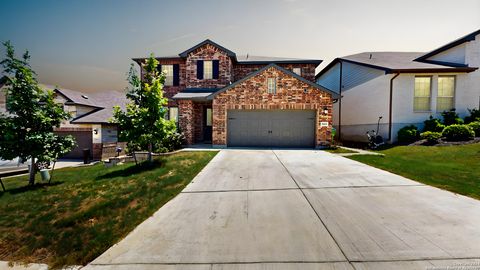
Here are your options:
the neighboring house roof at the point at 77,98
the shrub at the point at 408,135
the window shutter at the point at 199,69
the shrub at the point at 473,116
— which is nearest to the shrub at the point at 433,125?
the shrub at the point at 408,135

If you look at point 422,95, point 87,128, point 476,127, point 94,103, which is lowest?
point 87,128

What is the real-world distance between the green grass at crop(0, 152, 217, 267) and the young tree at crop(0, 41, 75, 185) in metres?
1.30

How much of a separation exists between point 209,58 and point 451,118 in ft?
61.8

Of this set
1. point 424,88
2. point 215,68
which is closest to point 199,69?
point 215,68

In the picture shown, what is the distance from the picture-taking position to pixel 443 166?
778 centimetres

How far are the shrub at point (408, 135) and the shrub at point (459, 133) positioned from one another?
1.50m

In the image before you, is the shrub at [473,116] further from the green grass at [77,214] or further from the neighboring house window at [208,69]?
the neighboring house window at [208,69]

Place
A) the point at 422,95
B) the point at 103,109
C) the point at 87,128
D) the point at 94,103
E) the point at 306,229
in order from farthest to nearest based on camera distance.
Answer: the point at 94,103 < the point at 103,109 < the point at 87,128 < the point at 422,95 < the point at 306,229

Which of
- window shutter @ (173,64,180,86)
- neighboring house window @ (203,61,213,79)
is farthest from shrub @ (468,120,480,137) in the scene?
window shutter @ (173,64,180,86)

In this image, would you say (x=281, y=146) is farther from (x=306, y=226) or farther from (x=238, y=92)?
(x=306, y=226)

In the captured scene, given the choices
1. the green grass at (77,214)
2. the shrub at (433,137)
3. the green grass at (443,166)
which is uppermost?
the shrub at (433,137)

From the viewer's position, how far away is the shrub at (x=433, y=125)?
12914 mm

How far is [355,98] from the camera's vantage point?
57.1 ft

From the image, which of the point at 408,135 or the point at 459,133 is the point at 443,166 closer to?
the point at 408,135
